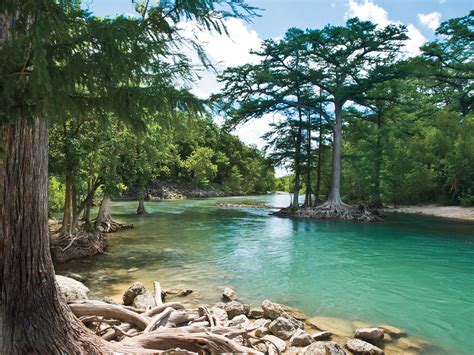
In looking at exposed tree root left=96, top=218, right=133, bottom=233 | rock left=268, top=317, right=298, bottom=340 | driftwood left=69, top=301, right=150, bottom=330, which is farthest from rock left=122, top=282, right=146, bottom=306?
exposed tree root left=96, top=218, right=133, bottom=233

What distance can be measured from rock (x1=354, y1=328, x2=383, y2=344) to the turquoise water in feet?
3.15

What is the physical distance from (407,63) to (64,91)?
2571 cm

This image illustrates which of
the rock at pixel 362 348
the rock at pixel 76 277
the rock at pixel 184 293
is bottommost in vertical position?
the rock at pixel 184 293

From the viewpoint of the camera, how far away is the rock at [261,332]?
5242 mm

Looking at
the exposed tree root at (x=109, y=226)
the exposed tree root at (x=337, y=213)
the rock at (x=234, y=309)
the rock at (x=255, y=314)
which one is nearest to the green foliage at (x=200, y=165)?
the exposed tree root at (x=337, y=213)

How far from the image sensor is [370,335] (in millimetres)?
5418

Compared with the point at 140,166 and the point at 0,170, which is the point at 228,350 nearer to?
the point at 0,170

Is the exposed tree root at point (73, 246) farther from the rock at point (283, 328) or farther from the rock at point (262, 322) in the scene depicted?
the rock at point (283, 328)

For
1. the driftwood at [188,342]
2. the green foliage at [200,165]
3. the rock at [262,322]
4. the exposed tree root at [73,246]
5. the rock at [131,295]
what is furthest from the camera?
the green foliage at [200,165]

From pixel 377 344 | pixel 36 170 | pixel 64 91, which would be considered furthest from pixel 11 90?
pixel 377 344

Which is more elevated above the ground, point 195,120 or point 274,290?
point 195,120

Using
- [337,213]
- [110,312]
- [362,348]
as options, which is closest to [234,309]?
[362,348]

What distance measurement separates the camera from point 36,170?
2.86m

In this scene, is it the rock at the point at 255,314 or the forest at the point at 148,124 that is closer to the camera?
the forest at the point at 148,124
